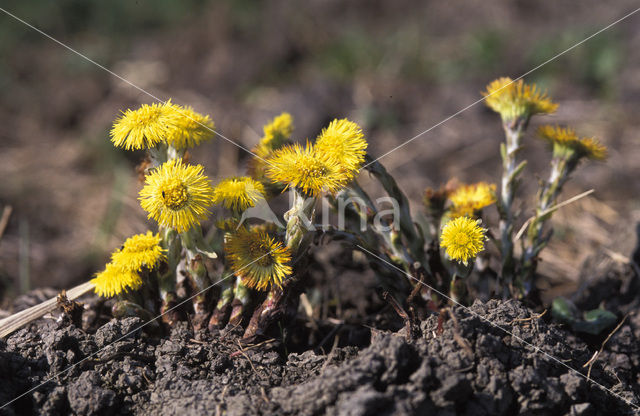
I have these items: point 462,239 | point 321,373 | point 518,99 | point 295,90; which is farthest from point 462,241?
point 295,90

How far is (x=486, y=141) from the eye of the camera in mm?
4895

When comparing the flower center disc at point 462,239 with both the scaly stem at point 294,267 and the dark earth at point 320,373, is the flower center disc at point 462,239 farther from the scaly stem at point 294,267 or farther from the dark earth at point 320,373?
the scaly stem at point 294,267

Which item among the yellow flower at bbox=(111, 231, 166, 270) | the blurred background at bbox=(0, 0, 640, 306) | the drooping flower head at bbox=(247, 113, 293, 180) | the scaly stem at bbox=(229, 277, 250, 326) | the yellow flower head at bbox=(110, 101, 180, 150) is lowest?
the scaly stem at bbox=(229, 277, 250, 326)

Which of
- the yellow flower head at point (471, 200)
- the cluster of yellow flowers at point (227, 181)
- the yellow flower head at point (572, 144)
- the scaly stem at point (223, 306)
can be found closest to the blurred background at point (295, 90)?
the yellow flower head at point (572, 144)

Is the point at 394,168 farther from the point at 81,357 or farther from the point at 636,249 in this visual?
the point at 81,357

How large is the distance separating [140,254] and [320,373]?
803 mm

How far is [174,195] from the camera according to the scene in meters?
1.77

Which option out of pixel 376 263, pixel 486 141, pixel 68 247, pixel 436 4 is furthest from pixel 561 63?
pixel 68 247

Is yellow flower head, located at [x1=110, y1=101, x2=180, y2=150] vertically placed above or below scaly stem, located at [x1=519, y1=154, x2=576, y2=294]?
above

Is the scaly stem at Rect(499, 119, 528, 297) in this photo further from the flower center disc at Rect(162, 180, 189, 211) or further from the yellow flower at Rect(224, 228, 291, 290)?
the flower center disc at Rect(162, 180, 189, 211)

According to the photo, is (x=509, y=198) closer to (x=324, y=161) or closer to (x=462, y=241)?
(x=462, y=241)

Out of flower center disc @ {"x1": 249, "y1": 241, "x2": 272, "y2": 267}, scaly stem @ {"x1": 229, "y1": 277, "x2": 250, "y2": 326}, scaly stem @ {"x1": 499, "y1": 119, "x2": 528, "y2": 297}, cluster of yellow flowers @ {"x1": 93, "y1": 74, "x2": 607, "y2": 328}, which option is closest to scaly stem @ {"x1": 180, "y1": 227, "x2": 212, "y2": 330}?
cluster of yellow flowers @ {"x1": 93, "y1": 74, "x2": 607, "y2": 328}

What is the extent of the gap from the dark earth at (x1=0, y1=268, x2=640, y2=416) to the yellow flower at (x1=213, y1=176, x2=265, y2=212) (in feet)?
1.72

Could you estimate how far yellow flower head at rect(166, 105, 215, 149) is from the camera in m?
1.92
